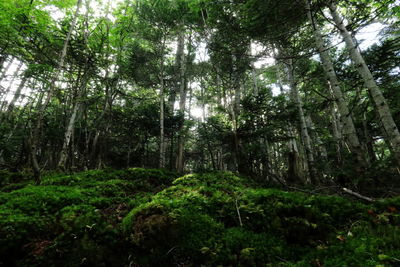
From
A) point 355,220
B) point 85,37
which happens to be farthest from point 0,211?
point 85,37

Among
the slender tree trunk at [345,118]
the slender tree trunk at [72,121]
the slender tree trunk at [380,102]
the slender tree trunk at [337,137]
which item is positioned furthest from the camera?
the slender tree trunk at [72,121]

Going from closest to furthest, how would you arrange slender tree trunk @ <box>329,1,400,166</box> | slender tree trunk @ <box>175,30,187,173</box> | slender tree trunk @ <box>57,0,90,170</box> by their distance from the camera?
slender tree trunk @ <box>329,1,400,166</box>
slender tree trunk @ <box>57,0,90,170</box>
slender tree trunk @ <box>175,30,187,173</box>

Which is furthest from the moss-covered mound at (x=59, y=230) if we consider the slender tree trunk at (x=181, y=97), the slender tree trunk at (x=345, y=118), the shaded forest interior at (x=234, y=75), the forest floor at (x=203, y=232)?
the slender tree trunk at (x=181, y=97)

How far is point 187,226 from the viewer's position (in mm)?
2738

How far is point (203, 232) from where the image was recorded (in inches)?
106

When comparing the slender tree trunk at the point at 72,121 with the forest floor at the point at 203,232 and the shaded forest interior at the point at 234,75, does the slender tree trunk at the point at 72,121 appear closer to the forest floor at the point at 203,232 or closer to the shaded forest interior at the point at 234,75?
the shaded forest interior at the point at 234,75

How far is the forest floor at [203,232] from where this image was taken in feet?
7.17

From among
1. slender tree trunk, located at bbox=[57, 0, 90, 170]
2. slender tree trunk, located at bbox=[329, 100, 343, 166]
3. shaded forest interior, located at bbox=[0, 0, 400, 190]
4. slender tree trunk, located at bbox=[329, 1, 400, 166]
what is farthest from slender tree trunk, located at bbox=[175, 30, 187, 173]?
slender tree trunk, located at bbox=[329, 1, 400, 166]

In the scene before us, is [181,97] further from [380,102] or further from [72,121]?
[380,102]

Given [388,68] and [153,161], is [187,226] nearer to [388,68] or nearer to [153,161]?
[388,68]

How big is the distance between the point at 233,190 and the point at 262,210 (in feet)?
3.97

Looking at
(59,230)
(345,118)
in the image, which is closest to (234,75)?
→ (345,118)

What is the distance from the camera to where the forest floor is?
7.17ft

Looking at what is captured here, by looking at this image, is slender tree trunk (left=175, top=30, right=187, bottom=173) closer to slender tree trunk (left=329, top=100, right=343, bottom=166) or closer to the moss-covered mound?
the moss-covered mound
